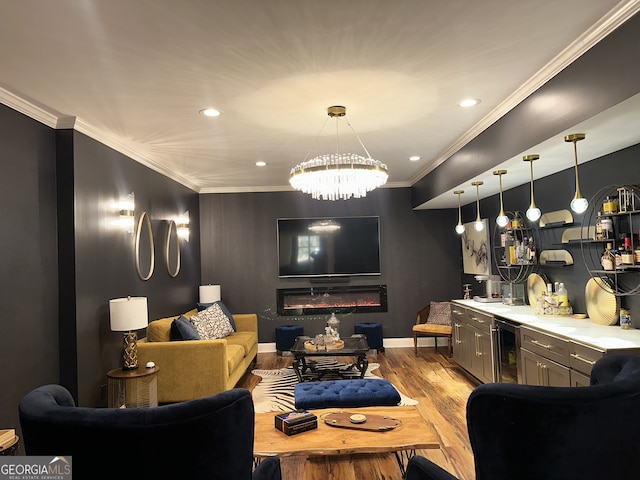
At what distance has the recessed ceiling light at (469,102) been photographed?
133 inches

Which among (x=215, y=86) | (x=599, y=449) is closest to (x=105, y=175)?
(x=215, y=86)

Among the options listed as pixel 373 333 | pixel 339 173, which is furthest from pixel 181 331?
pixel 373 333

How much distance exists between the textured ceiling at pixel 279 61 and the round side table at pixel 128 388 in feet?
6.87

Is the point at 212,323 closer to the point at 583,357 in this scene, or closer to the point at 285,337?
the point at 285,337

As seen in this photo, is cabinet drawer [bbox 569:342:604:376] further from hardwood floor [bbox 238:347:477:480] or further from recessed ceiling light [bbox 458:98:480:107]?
recessed ceiling light [bbox 458:98:480:107]

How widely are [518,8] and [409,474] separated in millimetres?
2209

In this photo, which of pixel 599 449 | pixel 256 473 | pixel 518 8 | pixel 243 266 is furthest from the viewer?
pixel 243 266

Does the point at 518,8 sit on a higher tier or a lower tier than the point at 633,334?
higher

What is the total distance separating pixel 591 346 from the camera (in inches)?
113

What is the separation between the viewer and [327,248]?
282 inches

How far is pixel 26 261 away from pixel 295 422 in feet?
7.33

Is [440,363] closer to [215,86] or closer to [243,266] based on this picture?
[243,266]

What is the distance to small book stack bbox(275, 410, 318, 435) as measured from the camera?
8.50 feet

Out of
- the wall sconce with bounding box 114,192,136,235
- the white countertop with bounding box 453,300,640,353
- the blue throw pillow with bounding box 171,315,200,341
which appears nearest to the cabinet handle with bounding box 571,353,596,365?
the white countertop with bounding box 453,300,640,353
